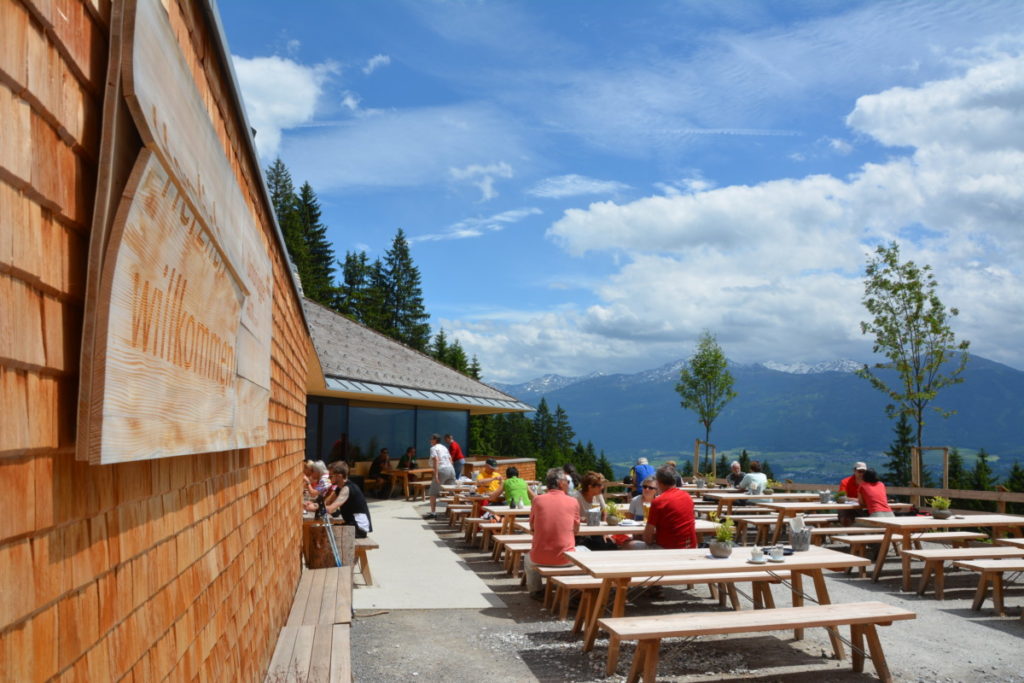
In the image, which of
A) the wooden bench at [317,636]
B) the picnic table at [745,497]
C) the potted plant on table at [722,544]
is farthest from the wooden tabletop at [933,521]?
the wooden bench at [317,636]

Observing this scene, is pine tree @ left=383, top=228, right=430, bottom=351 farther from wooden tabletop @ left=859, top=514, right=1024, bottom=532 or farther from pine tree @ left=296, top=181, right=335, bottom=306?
wooden tabletop @ left=859, top=514, right=1024, bottom=532

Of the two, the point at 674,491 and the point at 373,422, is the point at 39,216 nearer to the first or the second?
the point at 674,491

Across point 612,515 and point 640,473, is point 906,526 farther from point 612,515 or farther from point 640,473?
point 640,473

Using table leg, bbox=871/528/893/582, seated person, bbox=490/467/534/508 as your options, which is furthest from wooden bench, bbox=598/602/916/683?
seated person, bbox=490/467/534/508

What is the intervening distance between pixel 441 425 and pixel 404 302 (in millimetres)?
45550

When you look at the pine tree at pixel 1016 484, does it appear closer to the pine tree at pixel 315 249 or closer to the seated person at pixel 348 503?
the seated person at pixel 348 503

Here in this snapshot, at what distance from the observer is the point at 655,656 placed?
593cm

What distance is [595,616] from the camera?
284 inches

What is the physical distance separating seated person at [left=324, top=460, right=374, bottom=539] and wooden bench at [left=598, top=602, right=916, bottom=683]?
498cm

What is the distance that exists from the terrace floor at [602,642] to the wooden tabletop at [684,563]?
0.73 m

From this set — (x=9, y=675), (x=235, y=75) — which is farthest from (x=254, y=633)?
(x=9, y=675)

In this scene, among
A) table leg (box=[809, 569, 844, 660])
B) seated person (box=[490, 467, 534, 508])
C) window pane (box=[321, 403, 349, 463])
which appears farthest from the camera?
window pane (box=[321, 403, 349, 463])

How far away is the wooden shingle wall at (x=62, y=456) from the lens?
4.50ft

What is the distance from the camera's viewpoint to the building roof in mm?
20044
